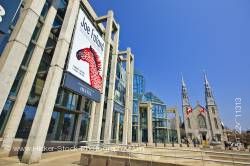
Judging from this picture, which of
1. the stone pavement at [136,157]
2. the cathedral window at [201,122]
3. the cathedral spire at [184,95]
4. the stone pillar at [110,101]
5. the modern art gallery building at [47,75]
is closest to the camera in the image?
the stone pavement at [136,157]

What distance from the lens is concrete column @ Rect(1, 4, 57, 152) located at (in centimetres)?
1096

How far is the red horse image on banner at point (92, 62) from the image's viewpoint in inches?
577

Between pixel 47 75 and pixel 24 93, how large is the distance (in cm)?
273

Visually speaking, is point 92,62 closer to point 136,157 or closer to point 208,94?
point 136,157

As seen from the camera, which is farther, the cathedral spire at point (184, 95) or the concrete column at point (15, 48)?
the cathedral spire at point (184, 95)

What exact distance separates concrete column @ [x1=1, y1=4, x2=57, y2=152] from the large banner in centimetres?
311

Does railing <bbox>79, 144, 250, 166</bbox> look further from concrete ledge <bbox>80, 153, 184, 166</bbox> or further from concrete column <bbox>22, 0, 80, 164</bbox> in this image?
concrete column <bbox>22, 0, 80, 164</bbox>

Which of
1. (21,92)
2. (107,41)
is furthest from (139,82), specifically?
(21,92)

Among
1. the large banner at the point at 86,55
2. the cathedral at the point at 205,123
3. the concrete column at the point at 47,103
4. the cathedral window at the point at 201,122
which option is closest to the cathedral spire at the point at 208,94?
the cathedral at the point at 205,123

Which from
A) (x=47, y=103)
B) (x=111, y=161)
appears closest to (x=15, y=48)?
(x=47, y=103)

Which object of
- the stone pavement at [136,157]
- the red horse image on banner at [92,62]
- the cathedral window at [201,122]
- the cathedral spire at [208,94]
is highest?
the cathedral spire at [208,94]

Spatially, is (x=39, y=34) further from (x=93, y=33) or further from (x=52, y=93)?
(x=52, y=93)

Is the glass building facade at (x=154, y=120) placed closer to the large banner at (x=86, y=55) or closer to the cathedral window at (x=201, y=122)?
the cathedral window at (x=201, y=122)

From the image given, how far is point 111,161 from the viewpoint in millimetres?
8227
